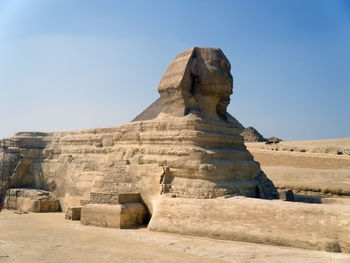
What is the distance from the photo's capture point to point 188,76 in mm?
9969

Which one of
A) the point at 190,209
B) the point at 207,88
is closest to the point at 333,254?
the point at 190,209

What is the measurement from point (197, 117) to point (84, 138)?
17.1 ft

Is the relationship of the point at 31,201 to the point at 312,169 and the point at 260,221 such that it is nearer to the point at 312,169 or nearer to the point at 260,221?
the point at 260,221

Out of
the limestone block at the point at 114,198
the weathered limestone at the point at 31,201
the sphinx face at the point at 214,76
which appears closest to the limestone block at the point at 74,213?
the limestone block at the point at 114,198

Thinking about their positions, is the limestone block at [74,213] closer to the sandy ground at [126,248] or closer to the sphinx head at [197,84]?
the sandy ground at [126,248]

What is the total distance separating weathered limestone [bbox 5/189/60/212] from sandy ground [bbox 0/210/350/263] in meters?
3.18

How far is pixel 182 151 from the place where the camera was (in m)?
9.02

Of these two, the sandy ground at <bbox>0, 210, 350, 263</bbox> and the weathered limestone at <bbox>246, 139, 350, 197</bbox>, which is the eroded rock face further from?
the weathered limestone at <bbox>246, 139, 350, 197</bbox>

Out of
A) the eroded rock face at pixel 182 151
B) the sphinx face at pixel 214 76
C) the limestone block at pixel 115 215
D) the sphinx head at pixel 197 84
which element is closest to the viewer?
the eroded rock face at pixel 182 151

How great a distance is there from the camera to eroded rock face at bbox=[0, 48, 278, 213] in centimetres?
877

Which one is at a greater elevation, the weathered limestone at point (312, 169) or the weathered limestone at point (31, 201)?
the weathered limestone at point (312, 169)

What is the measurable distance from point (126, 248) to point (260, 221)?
2.63 metres

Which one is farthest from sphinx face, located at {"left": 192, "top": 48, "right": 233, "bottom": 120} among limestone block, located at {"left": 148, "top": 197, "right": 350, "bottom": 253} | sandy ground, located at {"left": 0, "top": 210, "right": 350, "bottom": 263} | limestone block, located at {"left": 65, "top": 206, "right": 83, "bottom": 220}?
limestone block, located at {"left": 65, "top": 206, "right": 83, "bottom": 220}

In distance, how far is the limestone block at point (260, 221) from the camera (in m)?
6.25
